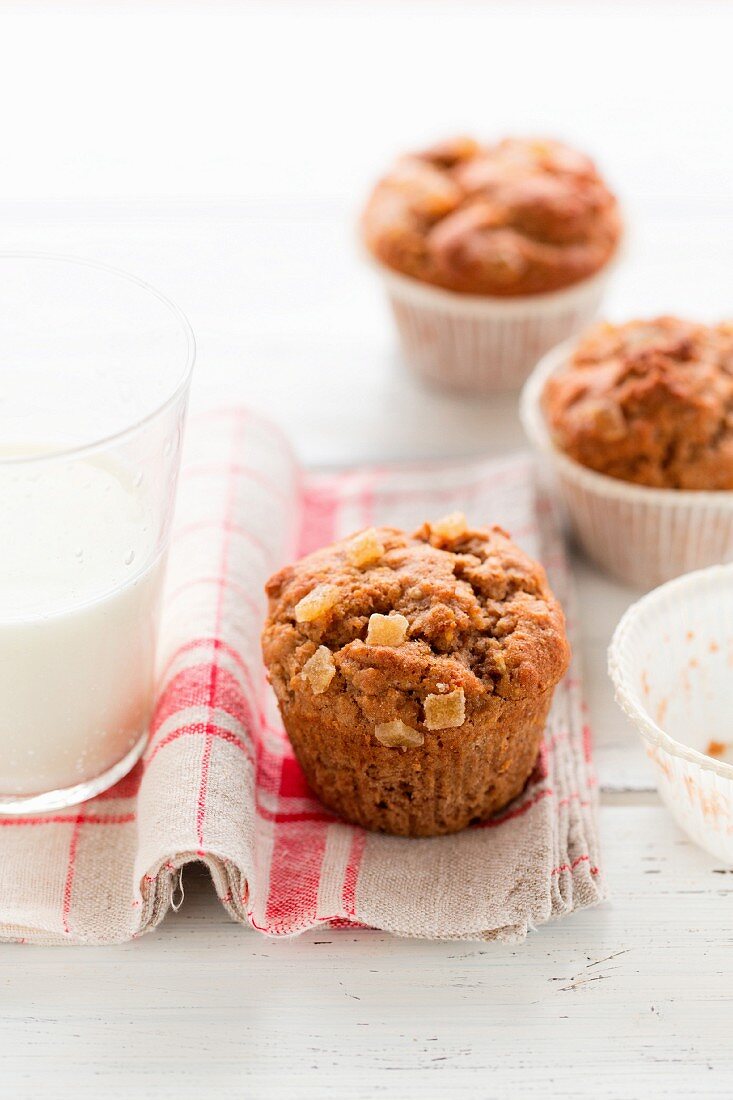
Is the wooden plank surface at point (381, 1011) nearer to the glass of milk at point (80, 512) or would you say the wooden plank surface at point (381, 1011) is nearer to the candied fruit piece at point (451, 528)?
the glass of milk at point (80, 512)

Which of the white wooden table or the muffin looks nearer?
the white wooden table

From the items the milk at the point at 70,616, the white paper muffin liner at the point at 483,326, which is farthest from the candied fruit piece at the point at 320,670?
the white paper muffin liner at the point at 483,326

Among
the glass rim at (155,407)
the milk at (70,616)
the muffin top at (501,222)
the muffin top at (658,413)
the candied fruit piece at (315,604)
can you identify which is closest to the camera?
the glass rim at (155,407)

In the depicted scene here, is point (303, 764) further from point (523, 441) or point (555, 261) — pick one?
point (555, 261)

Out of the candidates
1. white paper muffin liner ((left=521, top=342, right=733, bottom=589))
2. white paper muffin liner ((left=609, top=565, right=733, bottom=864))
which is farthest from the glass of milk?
white paper muffin liner ((left=521, top=342, right=733, bottom=589))

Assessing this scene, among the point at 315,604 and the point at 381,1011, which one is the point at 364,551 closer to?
the point at 315,604

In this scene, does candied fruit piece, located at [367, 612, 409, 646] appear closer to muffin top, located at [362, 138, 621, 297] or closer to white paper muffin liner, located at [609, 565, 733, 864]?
white paper muffin liner, located at [609, 565, 733, 864]
